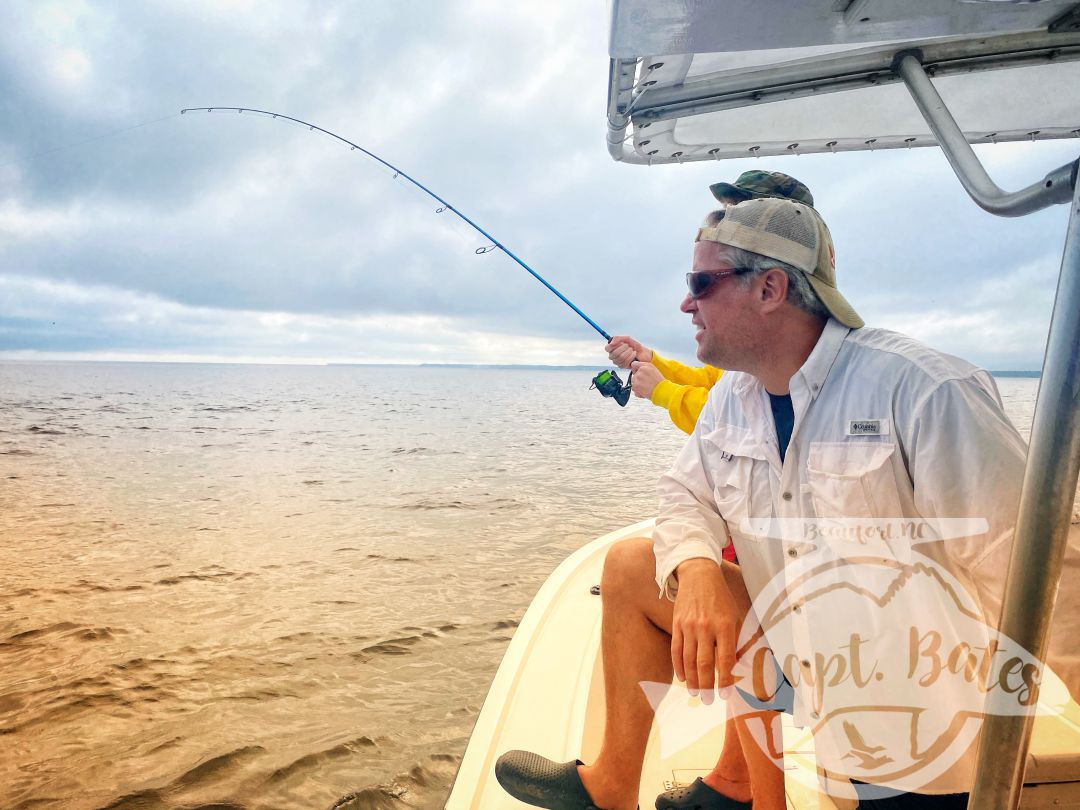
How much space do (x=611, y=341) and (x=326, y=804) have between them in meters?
2.87

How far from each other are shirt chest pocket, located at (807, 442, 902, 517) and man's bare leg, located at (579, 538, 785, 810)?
362 mm

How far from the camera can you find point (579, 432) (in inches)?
800

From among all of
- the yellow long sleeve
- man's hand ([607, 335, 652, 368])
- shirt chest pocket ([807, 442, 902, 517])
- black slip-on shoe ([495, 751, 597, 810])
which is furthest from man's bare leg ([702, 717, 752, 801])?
man's hand ([607, 335, 652, 368])

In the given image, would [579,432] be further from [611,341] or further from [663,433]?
[611,341]

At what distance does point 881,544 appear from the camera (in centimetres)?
133

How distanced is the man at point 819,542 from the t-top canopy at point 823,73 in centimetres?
40

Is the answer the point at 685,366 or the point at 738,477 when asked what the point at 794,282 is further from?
the point at 685,366

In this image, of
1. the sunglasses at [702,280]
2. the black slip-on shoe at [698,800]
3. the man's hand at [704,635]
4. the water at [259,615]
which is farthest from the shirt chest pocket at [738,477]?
the water at [259,615]

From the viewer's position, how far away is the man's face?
5.32ft

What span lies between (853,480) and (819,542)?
0.55ft

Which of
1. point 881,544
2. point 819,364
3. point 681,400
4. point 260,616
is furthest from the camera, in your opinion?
point 260,616

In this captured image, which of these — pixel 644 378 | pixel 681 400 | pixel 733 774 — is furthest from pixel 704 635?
pixel 644 378

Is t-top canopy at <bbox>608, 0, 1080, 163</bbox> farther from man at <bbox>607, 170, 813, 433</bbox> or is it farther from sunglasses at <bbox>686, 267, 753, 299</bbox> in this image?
sunglasses at <bbox>686, 267, 753, 299</bbox>

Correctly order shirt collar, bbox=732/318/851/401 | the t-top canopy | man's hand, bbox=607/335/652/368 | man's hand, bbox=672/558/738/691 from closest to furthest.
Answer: the t-top canopy → man's hand, bbox=672/558/738/691 → shirt collar, bbox=732/318/851/401 → man's hand, bbox=607/335/652/368
